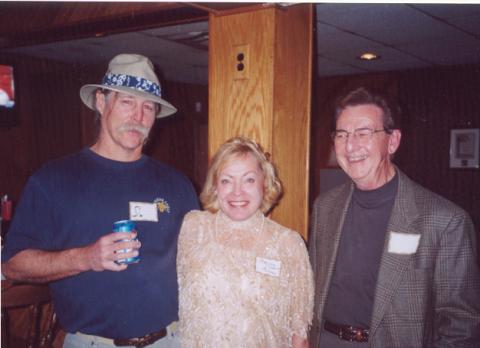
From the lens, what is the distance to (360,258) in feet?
5.93

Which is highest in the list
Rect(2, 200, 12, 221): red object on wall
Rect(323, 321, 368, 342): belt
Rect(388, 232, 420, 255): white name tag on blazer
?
Rect(388, 232, 420, 255): white name tag on blazer

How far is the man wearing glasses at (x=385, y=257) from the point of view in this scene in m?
1.60

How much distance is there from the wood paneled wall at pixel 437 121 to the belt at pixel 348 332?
4.35 m

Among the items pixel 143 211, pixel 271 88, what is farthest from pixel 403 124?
pixel 143 211

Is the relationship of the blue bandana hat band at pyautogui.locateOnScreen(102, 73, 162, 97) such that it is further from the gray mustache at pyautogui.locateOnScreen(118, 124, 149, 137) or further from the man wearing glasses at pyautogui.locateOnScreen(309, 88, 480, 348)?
the man wearing glasses at pyautogui.locateOnScreen(309, 88, 480, 348)

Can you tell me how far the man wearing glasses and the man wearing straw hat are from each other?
2.42 feet

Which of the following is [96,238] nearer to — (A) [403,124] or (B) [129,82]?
(B) [129,82]

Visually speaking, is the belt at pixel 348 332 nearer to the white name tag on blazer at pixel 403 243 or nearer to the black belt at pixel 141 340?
the white name tag on blazer at pixel 403 243

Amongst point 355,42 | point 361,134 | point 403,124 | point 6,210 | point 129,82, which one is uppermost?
point 355,42

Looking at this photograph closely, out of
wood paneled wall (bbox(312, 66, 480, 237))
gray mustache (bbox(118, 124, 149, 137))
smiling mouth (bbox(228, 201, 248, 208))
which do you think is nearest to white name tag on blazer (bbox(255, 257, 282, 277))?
smiling mouth (bbox(228, 201, 248, 208))

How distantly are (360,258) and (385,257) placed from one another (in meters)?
0.13

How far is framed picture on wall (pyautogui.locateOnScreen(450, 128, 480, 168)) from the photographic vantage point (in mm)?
6086

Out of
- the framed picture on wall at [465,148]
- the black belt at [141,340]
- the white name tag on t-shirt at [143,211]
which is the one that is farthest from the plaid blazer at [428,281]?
the framed picture on wall at [465,148]

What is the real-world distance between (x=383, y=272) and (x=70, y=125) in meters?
5.89
